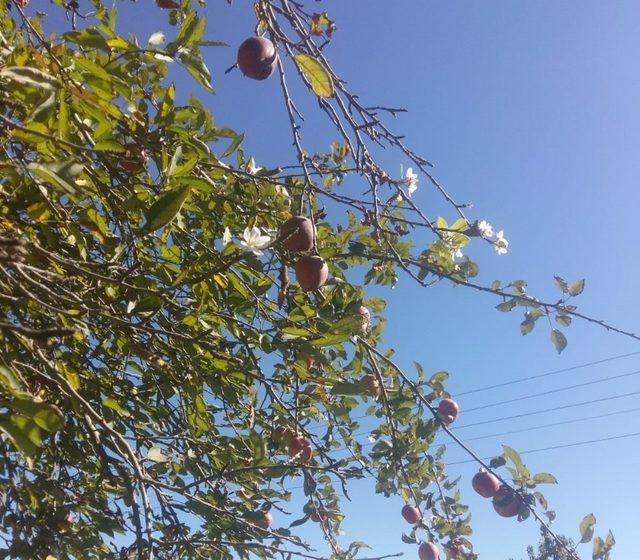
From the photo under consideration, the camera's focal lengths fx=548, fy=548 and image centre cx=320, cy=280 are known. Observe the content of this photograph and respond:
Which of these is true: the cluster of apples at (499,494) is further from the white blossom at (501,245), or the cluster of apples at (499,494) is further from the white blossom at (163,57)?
the white blossom at (163,57)

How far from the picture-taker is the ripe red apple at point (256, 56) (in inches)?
62.4

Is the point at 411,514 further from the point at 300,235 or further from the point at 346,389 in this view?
the point at 300,235

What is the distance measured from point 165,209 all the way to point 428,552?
191cm

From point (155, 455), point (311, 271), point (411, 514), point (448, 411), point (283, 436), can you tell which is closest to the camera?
point (155, 455)

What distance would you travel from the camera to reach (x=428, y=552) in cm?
226

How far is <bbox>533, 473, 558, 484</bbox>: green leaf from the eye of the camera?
1.98 m

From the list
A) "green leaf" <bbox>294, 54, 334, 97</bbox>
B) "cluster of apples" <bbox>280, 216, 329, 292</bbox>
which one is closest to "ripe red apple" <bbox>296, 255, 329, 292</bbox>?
"cluster of apples" <bbox>280, 216, 329, 292</bbox>

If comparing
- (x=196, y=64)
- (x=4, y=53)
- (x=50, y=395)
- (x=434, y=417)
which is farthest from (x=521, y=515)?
(x=4, y=53)

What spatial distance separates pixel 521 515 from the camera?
199 cm

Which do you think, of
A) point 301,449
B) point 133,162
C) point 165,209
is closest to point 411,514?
point 301,449

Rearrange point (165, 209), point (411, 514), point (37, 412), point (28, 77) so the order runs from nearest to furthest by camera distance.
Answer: point (37, 412)
point (28, 77)
point (165, 209)
point (411, 514)

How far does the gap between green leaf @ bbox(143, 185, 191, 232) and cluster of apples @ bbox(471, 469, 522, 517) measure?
1.63 metres

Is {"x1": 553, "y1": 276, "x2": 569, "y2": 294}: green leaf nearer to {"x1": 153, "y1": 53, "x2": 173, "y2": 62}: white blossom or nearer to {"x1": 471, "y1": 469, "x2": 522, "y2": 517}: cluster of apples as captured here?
{"x1": 471, "y1": 469, "x2": 522, "y2": 517}: cluster of apples

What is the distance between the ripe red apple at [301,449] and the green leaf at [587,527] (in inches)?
38.8
